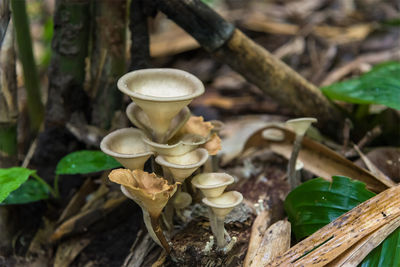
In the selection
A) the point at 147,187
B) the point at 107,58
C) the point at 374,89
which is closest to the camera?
the point at 147,187

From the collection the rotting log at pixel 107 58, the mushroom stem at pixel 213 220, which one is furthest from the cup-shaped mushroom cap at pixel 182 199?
the rotting log at pixel 107 58

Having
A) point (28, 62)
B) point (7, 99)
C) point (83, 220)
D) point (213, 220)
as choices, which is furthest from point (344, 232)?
point (28, 62)

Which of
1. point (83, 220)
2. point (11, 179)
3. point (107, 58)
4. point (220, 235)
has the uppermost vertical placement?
point (107, 58)

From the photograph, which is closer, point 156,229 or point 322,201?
point 156,229

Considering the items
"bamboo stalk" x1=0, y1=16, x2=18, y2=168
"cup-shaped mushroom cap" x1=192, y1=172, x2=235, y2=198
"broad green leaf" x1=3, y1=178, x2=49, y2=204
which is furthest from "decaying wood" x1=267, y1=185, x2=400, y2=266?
"bamboo stalk" x1=0, y1=16, x2=18, y2=168

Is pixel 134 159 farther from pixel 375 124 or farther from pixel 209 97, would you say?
pixel 209 97

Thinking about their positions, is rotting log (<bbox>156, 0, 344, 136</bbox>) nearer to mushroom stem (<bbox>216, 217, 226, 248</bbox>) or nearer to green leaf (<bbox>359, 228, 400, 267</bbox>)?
mushroom stem (<bbox>216, 217, 226, 248</bbox>)

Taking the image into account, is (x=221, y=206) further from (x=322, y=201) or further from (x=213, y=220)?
(x=322, y=201)
